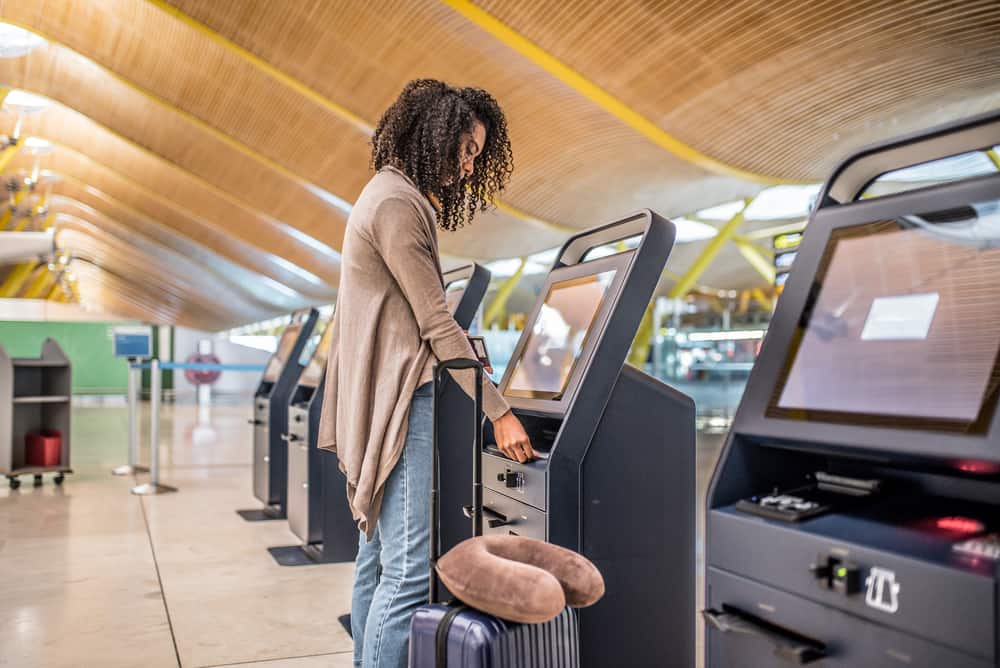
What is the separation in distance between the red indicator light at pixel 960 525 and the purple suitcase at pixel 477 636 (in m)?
0.78

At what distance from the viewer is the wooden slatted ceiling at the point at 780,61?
6426mm

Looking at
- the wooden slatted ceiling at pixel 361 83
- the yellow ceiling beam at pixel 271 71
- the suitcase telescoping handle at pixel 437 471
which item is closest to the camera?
the suitcase telescoping handle at pixel 437 471

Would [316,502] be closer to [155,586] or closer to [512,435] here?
[155,586]

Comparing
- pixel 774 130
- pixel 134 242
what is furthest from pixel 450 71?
pixel 134 242

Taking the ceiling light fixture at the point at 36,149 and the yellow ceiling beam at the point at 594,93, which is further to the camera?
the ceiling light fixture at the point at 36,149

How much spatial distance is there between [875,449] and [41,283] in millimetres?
45684

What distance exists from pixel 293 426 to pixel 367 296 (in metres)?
3.28

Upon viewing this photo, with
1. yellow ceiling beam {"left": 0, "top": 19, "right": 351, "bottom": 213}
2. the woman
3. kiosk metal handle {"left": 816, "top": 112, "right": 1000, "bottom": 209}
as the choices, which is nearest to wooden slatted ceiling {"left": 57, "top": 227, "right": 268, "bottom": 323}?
yellow ceiling beam {"left": 0, "top": 19, "right": 351, "bottom": 213}

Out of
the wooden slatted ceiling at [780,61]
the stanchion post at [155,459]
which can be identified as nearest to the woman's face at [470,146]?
the wooden slatted ceiling at [780,61]

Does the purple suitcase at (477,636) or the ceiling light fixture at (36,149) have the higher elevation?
the ceiling light fixture at (36,149)

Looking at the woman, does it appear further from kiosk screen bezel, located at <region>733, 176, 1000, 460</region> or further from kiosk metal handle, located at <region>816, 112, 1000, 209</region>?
kiosk metal handle, located at <region>816, 112, 1000, 209</region>

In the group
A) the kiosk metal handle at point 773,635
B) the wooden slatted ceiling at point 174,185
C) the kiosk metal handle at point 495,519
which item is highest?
the wooden slatted ceiling at point 174,185

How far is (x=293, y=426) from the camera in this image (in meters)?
5.04

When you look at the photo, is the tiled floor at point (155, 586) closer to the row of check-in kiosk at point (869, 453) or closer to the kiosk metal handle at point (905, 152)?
the row of check-in kiosk at point (869, 453)
